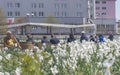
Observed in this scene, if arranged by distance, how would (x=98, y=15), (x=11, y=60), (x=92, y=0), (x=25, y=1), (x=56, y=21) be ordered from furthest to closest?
(x=98, y=15) < (x=92, y=0) < (x=25, y=1) < (x=56, y=21) < (x=11, y=60)

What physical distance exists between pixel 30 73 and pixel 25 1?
312ft

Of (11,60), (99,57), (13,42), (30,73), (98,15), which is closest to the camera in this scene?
(30,73)

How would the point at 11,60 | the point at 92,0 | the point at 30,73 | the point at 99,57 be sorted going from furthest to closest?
the point at 92,0, the point at 99,57, the point at 11,60, the point at 30,73

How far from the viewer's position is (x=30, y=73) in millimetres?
4027

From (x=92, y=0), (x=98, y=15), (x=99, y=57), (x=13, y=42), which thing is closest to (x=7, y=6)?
(x=92, y=0)

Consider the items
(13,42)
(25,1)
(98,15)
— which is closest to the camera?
(13,42)

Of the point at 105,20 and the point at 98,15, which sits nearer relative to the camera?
the point at 105,20

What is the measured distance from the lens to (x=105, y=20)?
11362 cm

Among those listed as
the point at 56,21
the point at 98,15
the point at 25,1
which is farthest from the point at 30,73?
the point at 98,15

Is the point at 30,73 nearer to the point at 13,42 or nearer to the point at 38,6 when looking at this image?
the point at 13,42

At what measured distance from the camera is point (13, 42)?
1541cm

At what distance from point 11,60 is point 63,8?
92689mm

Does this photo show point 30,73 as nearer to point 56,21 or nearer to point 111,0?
point 56,21

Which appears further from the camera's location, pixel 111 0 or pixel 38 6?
pixel 111 0
